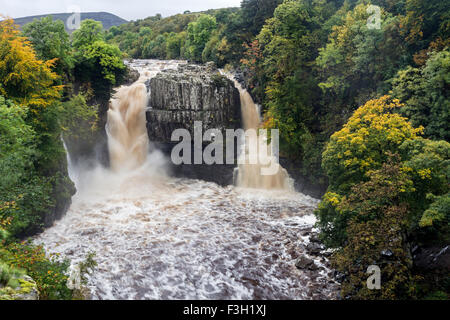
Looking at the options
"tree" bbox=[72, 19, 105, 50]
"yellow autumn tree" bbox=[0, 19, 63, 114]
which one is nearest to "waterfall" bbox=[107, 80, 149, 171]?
"tree" bbox=[72, 19, 105, 50]

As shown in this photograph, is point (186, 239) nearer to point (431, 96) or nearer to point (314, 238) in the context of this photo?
point (314, 238)

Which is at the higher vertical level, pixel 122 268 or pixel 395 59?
pixel 395 59

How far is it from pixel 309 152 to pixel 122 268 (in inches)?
593

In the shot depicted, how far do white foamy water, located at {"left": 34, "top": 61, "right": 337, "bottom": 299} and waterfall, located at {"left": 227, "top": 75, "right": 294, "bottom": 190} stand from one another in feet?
3.10

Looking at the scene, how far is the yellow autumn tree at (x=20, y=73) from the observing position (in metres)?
15.9

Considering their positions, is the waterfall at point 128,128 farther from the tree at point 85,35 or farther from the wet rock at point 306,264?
the wet rock at point 306,264

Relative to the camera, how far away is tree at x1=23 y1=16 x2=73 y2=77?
20.5 meters

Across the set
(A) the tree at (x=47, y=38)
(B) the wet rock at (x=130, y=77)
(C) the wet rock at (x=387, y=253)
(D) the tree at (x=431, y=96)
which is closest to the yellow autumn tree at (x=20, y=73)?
(A) the tree at (x=47, y=38)

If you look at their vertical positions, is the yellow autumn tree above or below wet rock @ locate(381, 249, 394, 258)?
above

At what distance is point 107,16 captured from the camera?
242ft

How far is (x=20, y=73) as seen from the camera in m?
15.9

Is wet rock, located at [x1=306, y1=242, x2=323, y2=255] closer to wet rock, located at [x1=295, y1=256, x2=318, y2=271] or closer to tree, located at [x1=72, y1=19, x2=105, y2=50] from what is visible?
wet rock, located at [x1=295, y1=256, x2=318, y2=271]

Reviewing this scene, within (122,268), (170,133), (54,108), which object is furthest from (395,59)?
(54,108)
